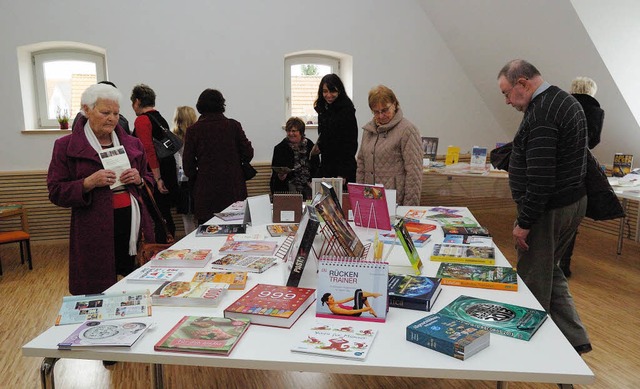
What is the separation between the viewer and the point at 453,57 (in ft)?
21.1

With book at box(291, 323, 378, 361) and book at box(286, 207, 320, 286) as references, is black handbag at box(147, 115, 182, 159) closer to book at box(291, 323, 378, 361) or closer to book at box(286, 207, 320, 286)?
book at box(286, 207, 320, 286)

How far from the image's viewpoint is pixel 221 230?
2.84 meters

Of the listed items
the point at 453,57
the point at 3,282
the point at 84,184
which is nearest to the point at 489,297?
the point at 84,184

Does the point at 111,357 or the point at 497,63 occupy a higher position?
the point at 497,63

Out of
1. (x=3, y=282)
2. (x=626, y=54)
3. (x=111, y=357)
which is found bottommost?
(x=3, y=282)

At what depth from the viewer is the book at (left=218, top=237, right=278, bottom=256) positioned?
241 centimetres

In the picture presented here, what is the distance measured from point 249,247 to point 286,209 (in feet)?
2.02

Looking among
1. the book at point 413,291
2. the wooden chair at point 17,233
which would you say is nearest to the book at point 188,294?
the book at point 413,291

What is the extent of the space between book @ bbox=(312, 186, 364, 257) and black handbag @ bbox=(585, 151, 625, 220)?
138 centimetres

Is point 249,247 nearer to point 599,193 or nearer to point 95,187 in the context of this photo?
point 95,187

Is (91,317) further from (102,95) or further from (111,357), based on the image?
(102,95)

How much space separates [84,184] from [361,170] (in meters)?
1.94

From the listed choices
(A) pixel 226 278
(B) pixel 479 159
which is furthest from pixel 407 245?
(B) pixel 479 159

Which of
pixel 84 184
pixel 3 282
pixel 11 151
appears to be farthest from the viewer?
pixel 11 151
